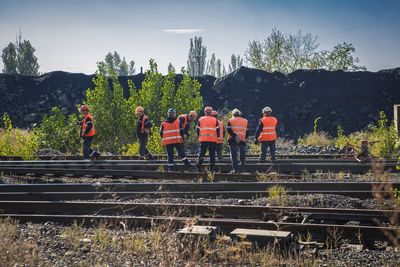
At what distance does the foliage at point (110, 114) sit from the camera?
64.5ft

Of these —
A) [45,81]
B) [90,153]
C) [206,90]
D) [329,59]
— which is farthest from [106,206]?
[329,59]

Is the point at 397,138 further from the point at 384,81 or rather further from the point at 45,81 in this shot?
the point at 45,81

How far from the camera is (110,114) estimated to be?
775 inches

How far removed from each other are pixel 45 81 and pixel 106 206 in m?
34.6

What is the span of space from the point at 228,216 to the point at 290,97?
1032 inches

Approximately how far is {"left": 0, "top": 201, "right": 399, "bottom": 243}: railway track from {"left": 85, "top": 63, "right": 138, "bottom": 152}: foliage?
1207 cm

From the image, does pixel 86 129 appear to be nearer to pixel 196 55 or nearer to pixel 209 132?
pixel 209 132

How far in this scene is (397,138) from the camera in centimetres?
1561

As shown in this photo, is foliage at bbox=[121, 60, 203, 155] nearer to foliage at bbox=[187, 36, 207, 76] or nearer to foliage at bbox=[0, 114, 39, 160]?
foliage at bbox=[0, 114, 39, 160]

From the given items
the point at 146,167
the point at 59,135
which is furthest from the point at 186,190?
the point at 59,135

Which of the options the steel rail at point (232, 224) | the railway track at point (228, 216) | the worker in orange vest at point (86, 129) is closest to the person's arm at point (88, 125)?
the worker in orange vest at point (86, 129)

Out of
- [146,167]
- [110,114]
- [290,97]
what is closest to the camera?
[146,167]

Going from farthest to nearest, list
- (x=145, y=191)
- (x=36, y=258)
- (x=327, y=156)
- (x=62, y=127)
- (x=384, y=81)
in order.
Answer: (x=384, y=81)
(x=62, y=127)
(x=327, y=156)
(x=145, y=191)
(x=36, y=258)

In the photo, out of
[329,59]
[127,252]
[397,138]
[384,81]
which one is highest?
[329,59]
